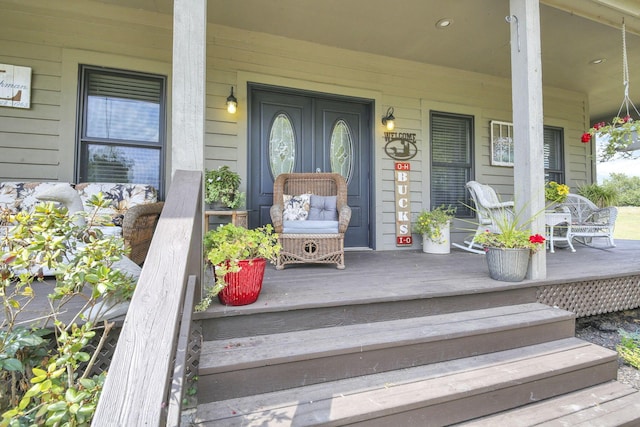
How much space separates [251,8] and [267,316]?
3152 millimetres

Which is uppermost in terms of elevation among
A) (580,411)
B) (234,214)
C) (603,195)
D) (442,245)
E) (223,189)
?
(603,195)

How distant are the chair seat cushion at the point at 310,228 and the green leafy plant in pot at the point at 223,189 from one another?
624 millimetres

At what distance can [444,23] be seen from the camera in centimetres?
339

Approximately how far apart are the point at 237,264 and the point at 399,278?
4.38 ft

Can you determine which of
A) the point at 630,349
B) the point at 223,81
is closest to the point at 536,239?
the point at 630,349

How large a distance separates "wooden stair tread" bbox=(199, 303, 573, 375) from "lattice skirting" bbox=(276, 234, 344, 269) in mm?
1111

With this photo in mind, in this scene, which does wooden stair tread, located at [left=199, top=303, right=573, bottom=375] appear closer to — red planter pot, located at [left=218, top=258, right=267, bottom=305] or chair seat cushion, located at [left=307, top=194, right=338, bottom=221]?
red planter pot, located at [left=218, top=258, right=267, bottom=305]

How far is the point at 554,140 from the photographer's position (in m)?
5.34

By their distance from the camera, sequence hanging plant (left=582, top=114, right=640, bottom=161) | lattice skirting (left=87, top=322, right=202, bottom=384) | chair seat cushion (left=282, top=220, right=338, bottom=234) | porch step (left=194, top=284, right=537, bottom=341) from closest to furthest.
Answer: lattice skirting (left=87, top=322, right=202, bottom=384), porch step (left=194, top=284, right=537, bottom=341), hanging plant (left=582, top=114, right=640, bottom=161), chair seat cushion (left=282, top=220, right=338, bottom=234)

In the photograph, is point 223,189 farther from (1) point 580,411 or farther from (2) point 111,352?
(1) point 580,411

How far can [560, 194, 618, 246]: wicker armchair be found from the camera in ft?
13.9

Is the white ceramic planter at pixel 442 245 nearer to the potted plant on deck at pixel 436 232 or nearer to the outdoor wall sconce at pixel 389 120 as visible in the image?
the potted plant on deck at pixel 436 232

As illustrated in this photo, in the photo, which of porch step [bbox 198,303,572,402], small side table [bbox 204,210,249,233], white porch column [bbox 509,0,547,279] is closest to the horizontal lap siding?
small side table [bbox 204,210,249,233]

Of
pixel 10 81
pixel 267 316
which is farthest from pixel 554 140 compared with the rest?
pixel 10 81
